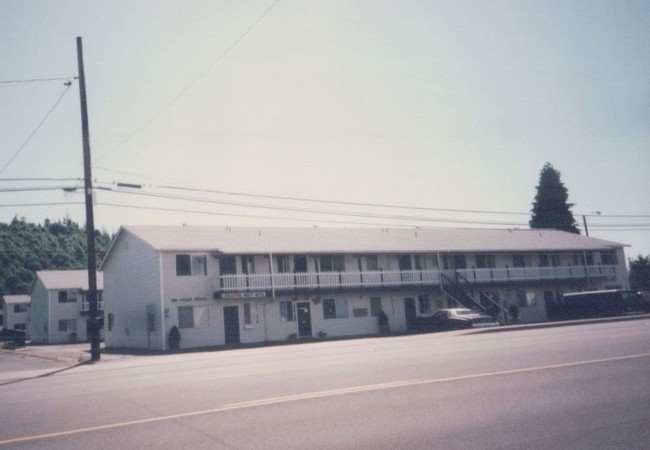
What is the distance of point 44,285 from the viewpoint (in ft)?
171

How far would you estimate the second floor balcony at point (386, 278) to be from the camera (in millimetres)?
33688

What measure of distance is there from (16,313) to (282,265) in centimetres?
5701

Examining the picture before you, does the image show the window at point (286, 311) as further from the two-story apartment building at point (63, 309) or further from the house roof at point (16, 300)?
the house roof at point (16, 300)

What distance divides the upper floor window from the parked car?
1497cm

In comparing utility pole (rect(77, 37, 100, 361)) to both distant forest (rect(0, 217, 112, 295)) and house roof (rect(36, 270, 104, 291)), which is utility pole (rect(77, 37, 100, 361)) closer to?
house roof (rect(36, 270, 104, 291))

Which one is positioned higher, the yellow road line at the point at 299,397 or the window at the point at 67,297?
the window at the point at 67,297

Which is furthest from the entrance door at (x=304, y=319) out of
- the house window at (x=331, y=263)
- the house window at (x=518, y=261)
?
the house window at (x=518, y=261)

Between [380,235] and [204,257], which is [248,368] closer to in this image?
[204,257]

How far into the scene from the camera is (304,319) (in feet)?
117

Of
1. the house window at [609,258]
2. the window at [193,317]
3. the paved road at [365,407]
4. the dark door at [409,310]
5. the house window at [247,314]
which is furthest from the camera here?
the house window at [609,258]

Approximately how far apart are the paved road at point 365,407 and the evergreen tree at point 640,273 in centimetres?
6303

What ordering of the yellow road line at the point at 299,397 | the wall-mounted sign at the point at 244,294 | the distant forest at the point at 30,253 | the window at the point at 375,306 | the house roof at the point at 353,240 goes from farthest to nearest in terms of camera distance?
the distant forest at the point at 30,253 → the window at the point at 375,306 → the house roof at the point at 353,240 → the wall-mounted sign at the point at 244,294 → the yellow road line at the point at 299,397

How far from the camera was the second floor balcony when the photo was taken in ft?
111

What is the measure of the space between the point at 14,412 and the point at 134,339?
28.4m
